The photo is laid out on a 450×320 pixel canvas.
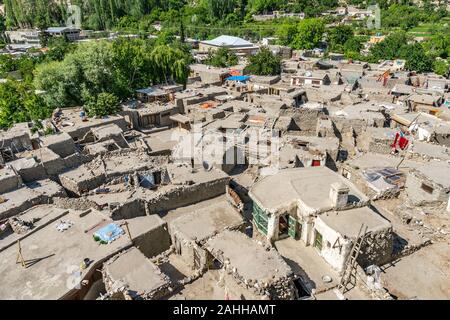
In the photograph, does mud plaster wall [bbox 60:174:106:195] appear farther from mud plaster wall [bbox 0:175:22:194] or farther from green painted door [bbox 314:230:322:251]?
green painted door [bbox 314:230:322:251]

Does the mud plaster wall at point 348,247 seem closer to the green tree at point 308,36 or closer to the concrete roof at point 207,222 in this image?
the concrete roof at point 207,222

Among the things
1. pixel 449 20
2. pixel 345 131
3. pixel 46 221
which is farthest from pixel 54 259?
pixel 449 20

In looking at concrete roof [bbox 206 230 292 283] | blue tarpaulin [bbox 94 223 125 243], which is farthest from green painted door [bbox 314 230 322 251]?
blue tarpaulin [bbox 94 223 125 243]

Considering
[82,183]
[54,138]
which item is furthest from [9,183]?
[54,138]

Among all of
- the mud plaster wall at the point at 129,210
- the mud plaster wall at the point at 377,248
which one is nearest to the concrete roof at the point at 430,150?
the mud plaster wall at the point at 377,248

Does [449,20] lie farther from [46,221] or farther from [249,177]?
[46,221]

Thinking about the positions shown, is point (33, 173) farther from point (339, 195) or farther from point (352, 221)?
point (352, 221)

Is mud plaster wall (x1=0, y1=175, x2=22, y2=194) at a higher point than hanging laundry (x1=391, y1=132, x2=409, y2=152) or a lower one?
higher
